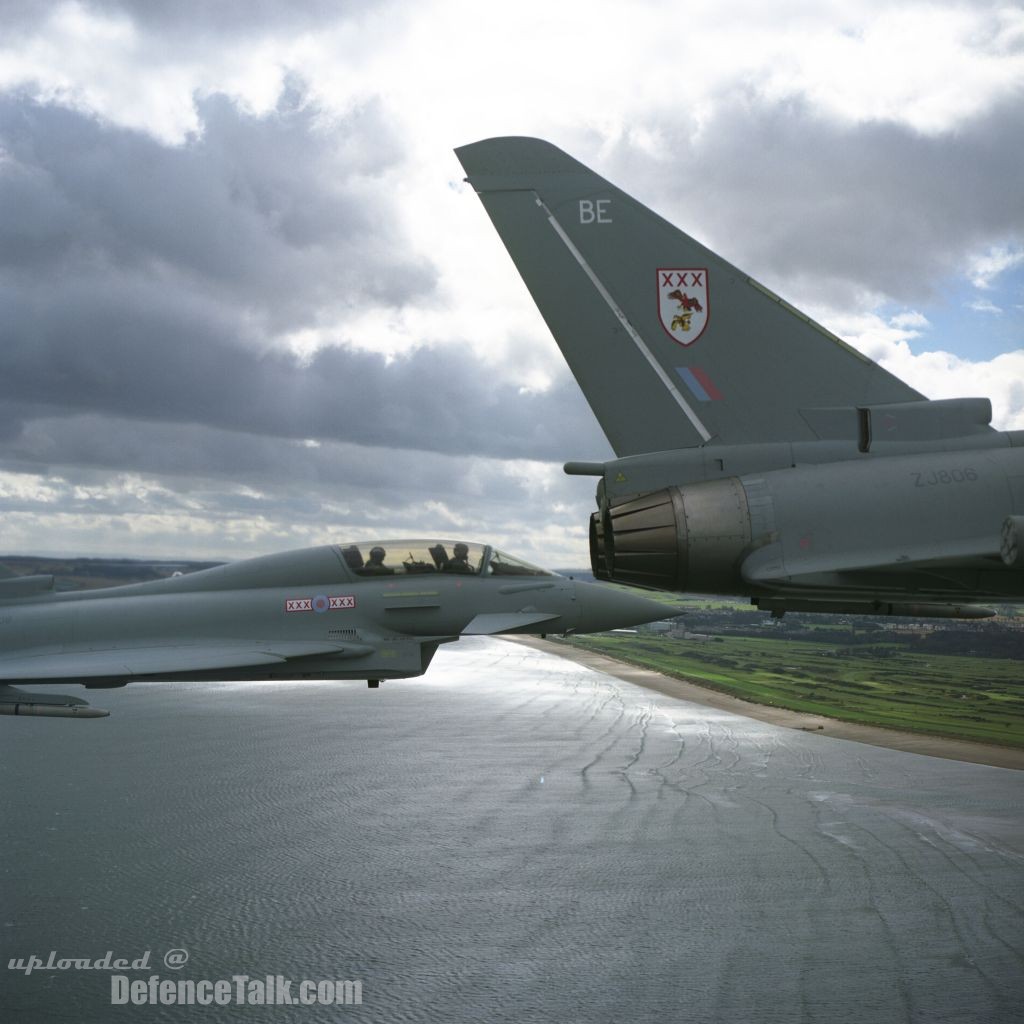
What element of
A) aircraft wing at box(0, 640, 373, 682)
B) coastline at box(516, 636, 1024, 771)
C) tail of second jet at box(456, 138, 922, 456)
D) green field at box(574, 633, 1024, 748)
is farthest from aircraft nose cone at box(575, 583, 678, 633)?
green field at box(574, 633, 1024, 748)

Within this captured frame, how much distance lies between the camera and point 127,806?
97500 mm

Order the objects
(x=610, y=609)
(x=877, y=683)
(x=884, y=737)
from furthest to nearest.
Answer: (x=877, y=683) < (x=884, y=737) < (x=610, y=609)

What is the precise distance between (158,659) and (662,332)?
1795 centimetres

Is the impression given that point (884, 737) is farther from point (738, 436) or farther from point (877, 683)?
point (738, 436)

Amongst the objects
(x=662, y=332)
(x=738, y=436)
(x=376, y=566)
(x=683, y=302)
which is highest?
(x=683, y=302)

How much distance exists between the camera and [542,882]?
57.2 metres

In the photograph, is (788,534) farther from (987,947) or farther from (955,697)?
(955,697)

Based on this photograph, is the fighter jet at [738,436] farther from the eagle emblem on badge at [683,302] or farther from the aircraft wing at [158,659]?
the aircraft wing at [158,659]

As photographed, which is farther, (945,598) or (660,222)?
(660,222)

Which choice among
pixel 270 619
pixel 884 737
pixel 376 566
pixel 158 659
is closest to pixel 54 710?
pixel 158 659

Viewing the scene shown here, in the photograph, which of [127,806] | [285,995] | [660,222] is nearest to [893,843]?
[285,995]

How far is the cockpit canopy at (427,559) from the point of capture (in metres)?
25.2

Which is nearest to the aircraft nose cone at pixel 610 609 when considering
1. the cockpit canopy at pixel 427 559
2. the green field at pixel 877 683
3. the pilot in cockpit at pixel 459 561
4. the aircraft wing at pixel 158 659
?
the cockpit canopy at pixel 427 559

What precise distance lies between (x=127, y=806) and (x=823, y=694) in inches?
4196
